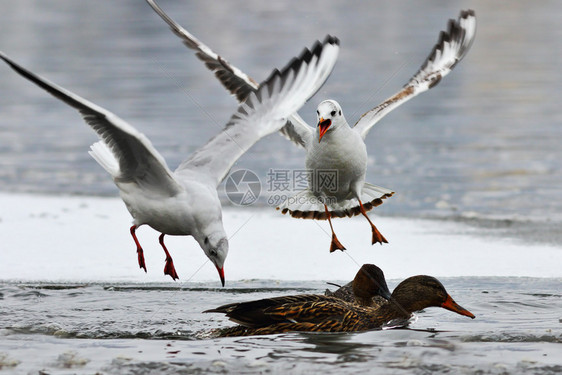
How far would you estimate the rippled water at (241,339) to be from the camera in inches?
212

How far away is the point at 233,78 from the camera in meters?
10.5

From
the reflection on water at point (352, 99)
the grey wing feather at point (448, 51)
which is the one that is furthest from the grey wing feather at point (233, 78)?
the reflection on water at point (352, 99)

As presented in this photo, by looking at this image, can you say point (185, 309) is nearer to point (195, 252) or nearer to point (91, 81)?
point (195, 252)

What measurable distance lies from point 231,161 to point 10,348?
8.71ft

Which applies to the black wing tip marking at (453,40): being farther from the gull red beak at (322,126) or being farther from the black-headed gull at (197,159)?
the black-headed gull at (197,159)

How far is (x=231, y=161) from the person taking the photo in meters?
7.84

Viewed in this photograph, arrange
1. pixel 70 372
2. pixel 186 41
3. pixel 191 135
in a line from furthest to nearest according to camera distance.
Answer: pixel 191 135, pixel 186 41, pixel 70 372

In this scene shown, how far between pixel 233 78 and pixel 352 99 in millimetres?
6815

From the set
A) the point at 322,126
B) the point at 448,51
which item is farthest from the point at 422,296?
the point at 448,51

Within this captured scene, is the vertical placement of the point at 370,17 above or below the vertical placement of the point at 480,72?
above

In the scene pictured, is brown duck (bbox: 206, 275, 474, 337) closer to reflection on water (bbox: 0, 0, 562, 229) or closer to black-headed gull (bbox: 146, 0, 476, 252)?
black-headed gull (bbox: 146, 0, 476, 252)

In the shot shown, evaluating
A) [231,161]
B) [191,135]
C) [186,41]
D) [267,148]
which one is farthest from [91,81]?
[231,161]

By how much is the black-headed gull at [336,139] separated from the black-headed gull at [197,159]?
0.86 metres

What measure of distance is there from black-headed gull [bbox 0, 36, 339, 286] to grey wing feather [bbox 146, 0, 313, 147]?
154cm
